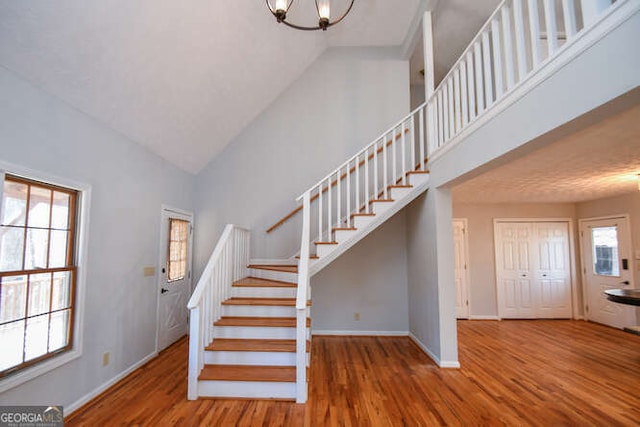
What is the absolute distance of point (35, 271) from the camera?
2.42 meters

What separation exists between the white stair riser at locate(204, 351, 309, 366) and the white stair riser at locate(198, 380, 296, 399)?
0.23 meters

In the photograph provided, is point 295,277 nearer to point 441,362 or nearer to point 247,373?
point 247,373

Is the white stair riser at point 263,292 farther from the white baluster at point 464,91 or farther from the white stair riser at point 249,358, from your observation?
the white baluster at point 464,91

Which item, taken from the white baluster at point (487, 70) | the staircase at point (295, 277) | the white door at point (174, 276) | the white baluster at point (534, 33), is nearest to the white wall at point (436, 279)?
the staircase at point (295, 277)

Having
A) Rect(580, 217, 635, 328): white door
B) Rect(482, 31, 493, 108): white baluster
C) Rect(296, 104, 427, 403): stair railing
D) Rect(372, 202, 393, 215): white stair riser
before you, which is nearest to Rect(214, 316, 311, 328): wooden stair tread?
Rect(296, 104, 427, 403): stair railing

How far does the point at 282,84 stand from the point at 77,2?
3.27 meters

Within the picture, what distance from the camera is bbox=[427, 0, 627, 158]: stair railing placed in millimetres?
1706

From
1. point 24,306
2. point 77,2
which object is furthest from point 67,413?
point 77,2

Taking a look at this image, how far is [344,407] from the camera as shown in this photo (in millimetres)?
2719

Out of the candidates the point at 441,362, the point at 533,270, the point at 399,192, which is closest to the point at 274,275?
the point at 399,192

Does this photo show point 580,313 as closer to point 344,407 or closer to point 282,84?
point 344,407

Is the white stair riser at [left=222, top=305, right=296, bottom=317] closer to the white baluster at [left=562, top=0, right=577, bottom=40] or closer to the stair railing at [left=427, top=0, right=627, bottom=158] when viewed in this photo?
the stair railing at [left=427, top=0, right=627, bottom=158]

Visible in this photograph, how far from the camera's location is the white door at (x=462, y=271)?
19.5ft

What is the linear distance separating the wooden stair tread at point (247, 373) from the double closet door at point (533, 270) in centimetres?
486
